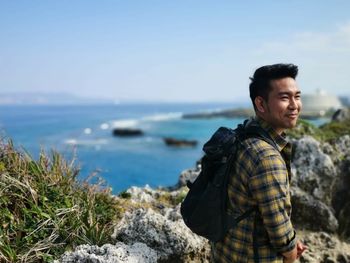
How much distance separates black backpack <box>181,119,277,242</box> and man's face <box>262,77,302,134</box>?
0.50ft

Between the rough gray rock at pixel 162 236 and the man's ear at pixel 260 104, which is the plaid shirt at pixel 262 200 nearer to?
the man's ear at pixel 260 104

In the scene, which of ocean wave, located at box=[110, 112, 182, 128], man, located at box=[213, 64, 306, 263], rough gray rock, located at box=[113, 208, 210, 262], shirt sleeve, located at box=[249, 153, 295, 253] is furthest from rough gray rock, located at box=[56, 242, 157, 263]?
ocean wave, located at box=[110, 112, 182, 128]

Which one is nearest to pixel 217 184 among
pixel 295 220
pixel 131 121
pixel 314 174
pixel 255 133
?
pixel 255 133

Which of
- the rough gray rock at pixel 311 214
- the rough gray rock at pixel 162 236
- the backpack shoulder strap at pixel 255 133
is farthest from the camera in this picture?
the rough gray rock at pixel 311 214

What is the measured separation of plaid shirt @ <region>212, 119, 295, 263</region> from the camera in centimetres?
295

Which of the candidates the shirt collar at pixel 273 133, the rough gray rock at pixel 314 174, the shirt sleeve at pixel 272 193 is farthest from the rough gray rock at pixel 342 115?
the shirt sleeve at pixel 272 193

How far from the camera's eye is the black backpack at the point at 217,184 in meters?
3.18

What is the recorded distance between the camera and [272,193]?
2943mm

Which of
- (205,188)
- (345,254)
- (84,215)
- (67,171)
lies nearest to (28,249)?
(84,215)

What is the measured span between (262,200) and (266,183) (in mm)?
137

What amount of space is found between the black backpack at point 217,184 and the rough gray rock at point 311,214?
14.0 ft

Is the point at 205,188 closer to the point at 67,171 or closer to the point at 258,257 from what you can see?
the point at 258,257

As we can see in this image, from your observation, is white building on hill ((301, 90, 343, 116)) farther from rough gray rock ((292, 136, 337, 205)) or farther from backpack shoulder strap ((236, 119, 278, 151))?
backpack shoulder strap ((236, 119, 278, 151))

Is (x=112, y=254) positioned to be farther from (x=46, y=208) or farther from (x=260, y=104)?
(x=260, y=104)
